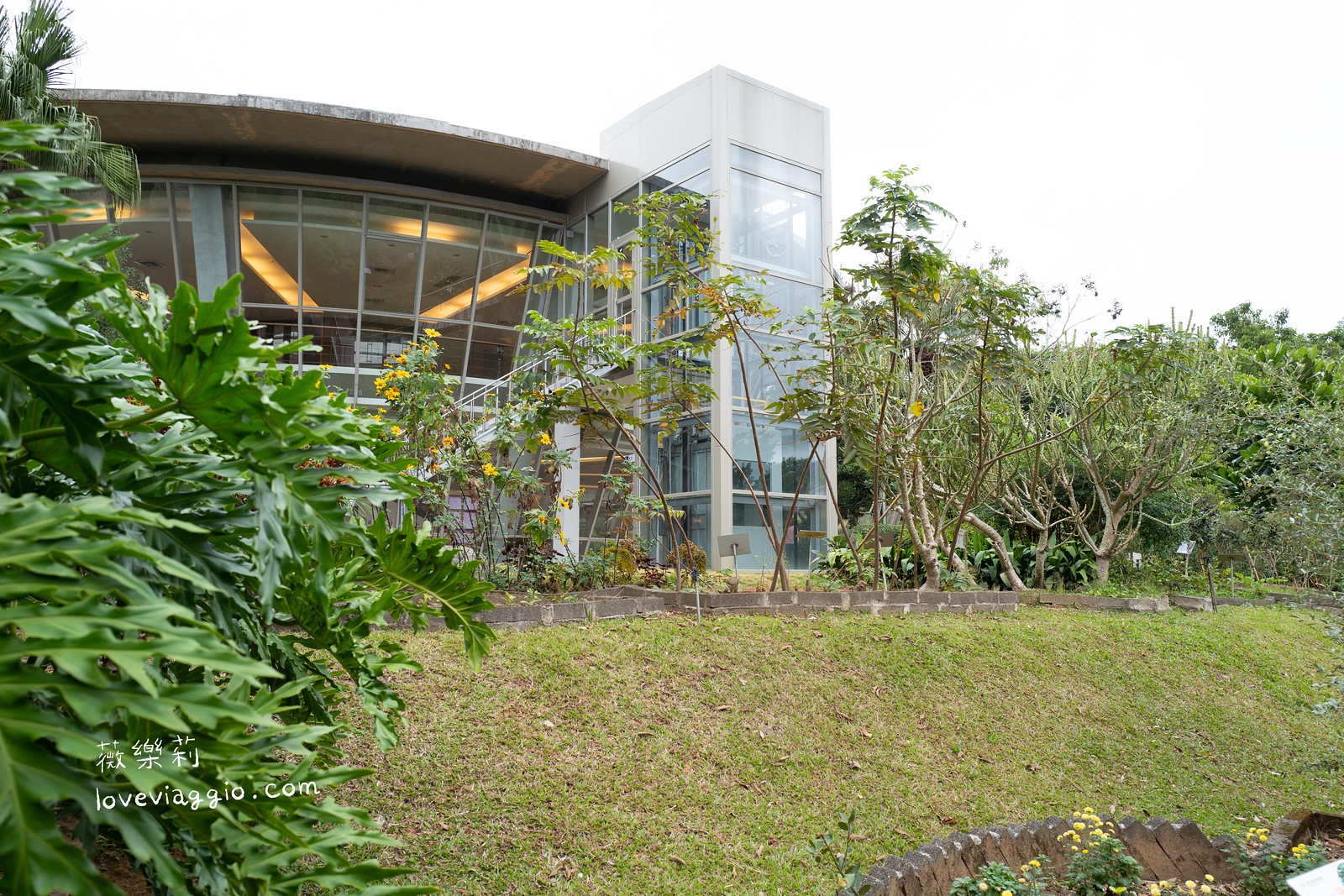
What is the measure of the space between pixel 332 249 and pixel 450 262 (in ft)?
6.39

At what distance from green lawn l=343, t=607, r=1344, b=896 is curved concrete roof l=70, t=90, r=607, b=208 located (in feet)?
31.2

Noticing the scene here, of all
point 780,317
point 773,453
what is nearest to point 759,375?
point 780,317

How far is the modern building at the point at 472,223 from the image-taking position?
1153 centimetres

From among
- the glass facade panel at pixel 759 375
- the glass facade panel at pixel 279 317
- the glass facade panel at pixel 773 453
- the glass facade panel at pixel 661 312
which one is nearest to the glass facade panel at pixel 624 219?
the glass facade panel at pixel 661 312

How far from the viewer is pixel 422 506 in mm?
7195

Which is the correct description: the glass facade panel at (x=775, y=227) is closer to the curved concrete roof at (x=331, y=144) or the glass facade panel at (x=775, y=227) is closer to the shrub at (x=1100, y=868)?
the curved concrete roof at (x=331, y=144)

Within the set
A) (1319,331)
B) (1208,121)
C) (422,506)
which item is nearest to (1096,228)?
(1208,121)

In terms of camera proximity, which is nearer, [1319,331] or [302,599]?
[302,599]

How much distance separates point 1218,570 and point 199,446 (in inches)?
688

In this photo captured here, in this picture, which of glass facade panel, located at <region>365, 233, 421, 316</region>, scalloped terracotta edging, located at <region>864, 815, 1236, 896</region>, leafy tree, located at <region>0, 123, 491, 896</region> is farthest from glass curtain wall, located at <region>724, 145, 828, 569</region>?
leafy tree, located at <region>0, 123, 491, 896</region>

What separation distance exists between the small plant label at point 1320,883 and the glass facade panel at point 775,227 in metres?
10.1

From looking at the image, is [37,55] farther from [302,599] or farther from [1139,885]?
[1139,885]

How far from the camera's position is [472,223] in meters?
13.7

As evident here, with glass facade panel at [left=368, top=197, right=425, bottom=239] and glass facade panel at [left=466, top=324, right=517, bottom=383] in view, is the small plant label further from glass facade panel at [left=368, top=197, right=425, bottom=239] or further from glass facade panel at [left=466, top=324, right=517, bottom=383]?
glass facade panel at [left=368, top=197, right=425, bottom=239]
